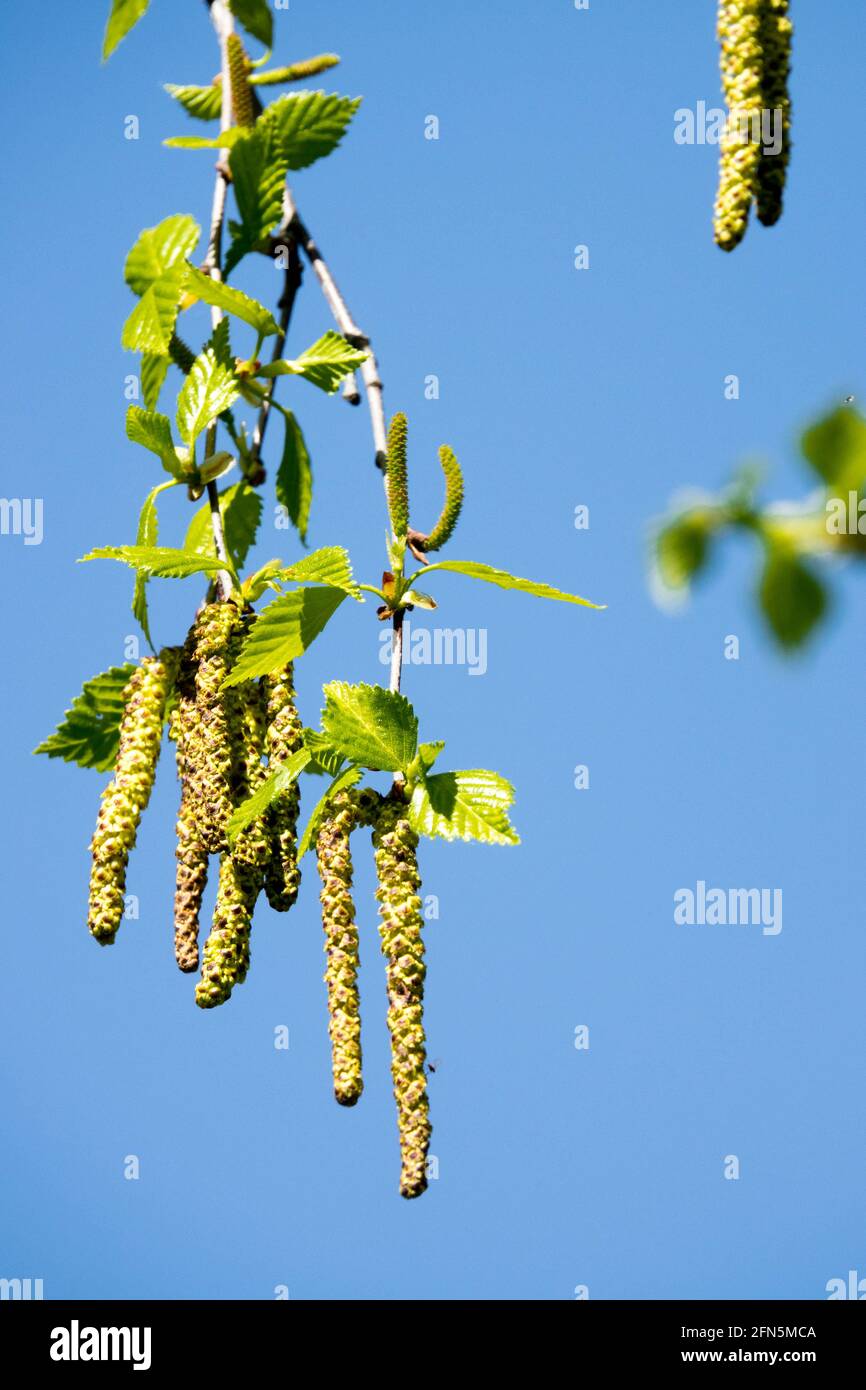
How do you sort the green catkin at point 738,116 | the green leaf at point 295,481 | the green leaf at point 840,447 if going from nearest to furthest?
1. the green leaf at point 840,447
2. the green catkin at point 738,116
3. the green leaf at point 295,481

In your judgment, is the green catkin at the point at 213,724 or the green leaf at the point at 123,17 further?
the green leaf at the point at 123,17

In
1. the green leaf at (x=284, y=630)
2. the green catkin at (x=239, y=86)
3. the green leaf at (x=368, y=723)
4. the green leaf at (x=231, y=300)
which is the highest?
the green catkin at (x=239, y=86)

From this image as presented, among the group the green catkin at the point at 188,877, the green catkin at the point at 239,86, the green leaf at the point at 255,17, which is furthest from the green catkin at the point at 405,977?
the green leaf at the point at 255,17

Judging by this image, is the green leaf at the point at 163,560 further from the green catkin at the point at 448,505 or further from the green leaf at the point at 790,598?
the green leaf at the point at 790,598

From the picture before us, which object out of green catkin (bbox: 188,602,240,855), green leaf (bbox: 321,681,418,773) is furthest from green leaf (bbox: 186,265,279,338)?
green leaf (bbox: 321,681,418,773)

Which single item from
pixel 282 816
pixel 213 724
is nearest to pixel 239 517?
pixel 213 724

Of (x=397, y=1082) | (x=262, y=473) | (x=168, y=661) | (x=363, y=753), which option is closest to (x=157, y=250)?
(x=262, y=473)

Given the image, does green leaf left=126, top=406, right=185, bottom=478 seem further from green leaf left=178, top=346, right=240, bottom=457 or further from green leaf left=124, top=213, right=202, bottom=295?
green leaf left=124, top=213, right=202, bottom=295
